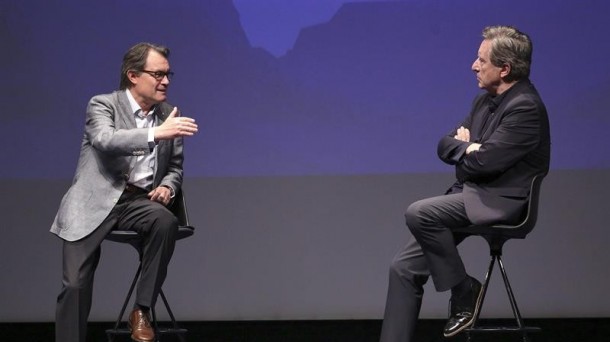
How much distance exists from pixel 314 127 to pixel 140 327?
1.96 meters

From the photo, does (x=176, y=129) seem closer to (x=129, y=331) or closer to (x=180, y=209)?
(x=180, y=209)

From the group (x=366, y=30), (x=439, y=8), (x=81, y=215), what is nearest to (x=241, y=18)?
(x=366, y=30)

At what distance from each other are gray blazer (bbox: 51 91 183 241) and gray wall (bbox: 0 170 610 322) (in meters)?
1.35

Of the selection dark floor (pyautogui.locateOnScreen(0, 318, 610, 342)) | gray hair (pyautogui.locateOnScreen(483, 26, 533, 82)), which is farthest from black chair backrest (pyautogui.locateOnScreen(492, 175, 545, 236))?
dark floor (pyautogui.locateOnScreen(0, 318, 610, 342))

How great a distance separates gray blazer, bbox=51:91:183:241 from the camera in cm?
369

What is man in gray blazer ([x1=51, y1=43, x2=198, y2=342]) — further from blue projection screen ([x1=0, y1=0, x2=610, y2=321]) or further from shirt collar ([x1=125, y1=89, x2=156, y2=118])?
blue projection screen ([x1=0, y1=0, x2=610, y2=321])

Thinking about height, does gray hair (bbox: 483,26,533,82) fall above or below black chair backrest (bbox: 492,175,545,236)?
above

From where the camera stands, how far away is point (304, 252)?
524 cm

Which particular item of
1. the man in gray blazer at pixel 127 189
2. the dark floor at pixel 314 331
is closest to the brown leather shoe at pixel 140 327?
the man in gray blazer at pixel 127 189

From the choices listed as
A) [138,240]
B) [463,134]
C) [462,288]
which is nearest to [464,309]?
[462,288]

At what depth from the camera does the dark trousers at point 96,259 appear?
366cm

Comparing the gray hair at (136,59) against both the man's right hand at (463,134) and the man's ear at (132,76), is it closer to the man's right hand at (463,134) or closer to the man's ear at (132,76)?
the man's ear at (132,76)

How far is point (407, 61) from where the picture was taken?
16.9ft

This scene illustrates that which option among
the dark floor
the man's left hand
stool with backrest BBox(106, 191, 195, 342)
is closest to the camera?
stool with backrest BBox(106, 191, 195, 342)
